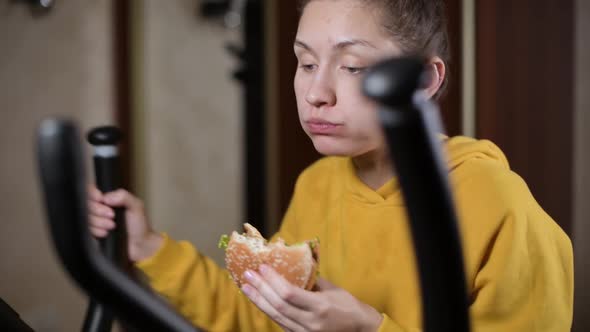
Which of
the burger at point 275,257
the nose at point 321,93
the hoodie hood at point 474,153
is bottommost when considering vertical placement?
the burger at point 275,257

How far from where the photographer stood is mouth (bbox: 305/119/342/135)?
0.38 m

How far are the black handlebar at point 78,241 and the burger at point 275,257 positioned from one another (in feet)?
0.58

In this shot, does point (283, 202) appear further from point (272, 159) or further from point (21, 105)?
point (21, 105)

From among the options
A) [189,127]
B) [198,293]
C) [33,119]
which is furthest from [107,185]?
[189,127]

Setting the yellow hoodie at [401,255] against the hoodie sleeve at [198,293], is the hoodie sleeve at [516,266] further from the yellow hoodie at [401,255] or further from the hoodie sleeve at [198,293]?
the hoodie sleeve at [198,293]

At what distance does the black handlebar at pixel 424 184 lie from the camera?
0.44 ft

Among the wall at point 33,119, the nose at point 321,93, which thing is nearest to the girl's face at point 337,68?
the nose at point 321,93

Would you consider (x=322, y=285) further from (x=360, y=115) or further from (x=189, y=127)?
(x=189, y=127)

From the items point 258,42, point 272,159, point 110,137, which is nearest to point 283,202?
point 272,159

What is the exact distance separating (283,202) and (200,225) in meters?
0.86

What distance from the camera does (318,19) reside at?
0.40 m

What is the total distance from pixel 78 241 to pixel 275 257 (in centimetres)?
21

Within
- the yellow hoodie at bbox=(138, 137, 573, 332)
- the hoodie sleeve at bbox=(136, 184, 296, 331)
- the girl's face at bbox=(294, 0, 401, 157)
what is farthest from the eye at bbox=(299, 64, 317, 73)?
the hoodie sleeve at bbox=(136, 184, 296, 331)

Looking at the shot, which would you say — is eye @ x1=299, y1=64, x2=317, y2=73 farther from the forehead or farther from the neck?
the neck
